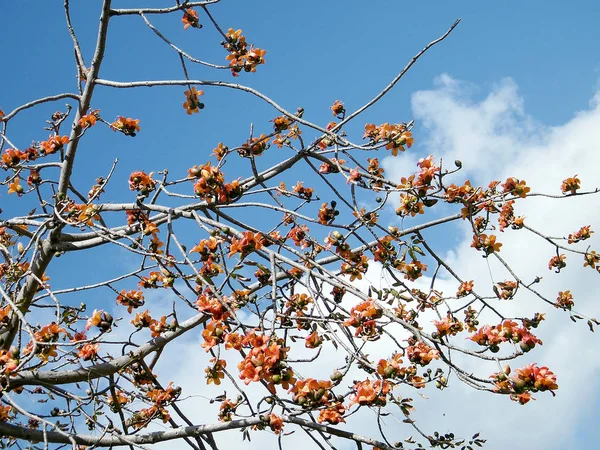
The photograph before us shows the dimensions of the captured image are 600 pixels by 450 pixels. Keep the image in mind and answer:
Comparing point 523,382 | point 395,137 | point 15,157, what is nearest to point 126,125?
point 15,157

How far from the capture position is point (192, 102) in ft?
10.9

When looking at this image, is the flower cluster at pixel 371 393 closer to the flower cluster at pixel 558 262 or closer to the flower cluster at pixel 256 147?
the flower cluster at pixel 256 147

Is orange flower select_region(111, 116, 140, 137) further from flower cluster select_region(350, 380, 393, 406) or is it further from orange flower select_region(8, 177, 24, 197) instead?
flower cluster select_region(350, 380, 393, 406)

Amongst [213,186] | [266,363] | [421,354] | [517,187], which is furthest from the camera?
[517,187]

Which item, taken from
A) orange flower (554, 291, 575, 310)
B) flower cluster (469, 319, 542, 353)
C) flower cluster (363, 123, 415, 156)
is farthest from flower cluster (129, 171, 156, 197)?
orange flower (554, 291, 575, 310)

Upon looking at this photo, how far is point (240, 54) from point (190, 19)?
16.9 inches

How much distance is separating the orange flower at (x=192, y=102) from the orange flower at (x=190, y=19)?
37 cm

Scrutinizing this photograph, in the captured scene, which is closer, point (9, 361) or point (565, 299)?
point (9, 361)

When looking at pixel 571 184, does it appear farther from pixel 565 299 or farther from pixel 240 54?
pixel 240 54

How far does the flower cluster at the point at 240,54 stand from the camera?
10.1 feet

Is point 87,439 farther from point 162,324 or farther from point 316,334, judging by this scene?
point 316,334

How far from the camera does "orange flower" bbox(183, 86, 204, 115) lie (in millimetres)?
3309

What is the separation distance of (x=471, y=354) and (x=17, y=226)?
127 inches

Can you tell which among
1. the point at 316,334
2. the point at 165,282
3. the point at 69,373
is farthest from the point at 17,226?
the point at 316,334
